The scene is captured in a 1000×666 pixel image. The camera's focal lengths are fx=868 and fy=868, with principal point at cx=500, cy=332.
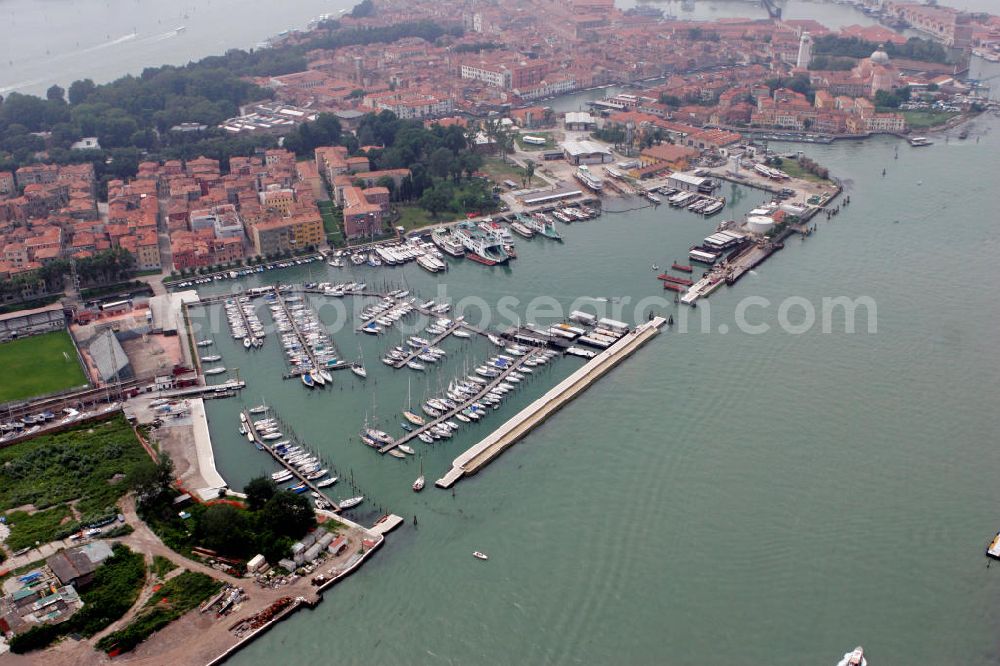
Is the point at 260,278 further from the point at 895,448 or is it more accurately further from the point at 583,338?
the point at 895,448

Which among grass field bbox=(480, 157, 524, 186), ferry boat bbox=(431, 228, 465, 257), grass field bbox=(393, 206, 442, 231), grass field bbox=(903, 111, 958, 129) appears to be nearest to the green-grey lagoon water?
ferry boat bbox=(431, 228, 465, 257)

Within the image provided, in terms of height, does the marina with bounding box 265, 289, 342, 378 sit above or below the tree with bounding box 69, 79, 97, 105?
below

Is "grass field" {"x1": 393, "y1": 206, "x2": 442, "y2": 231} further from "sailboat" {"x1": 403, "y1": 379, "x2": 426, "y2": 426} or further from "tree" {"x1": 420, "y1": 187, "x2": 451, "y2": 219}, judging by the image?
"sailboat" {"x1": 403, "y1": 379, "x2": 426, "y2": 426}

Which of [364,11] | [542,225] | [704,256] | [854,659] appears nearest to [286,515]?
A: [854,659]

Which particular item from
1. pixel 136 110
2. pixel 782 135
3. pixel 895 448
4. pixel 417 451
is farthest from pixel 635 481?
pixel 136 110

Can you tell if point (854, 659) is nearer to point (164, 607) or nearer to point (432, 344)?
point (164, 607)

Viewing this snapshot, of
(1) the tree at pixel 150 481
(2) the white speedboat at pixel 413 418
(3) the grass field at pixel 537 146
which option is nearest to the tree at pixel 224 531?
(1) the tree at pixel 150 481
